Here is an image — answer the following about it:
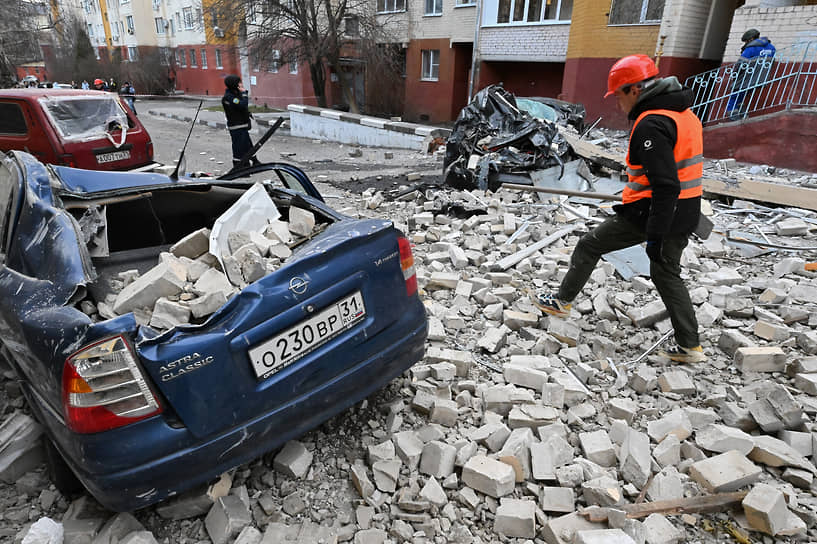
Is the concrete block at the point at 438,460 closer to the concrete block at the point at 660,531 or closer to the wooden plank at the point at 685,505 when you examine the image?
the wooden plank at the point at 685,505

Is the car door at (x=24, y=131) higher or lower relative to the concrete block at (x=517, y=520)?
higher

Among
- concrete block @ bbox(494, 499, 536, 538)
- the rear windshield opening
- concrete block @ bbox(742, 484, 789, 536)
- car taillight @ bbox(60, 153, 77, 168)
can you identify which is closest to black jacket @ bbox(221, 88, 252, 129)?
car taillight @ bbox(60, 153, 77, 168)

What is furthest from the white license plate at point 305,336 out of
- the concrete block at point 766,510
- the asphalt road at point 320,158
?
the asphalt road at point 320,158

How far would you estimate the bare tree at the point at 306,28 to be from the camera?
59.0 ft

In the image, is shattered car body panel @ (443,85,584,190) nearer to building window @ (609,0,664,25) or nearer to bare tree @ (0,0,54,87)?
building window @ (609,0,664,25)

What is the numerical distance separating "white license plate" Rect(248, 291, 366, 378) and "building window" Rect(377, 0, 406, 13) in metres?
22.1

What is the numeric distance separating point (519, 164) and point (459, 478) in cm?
569

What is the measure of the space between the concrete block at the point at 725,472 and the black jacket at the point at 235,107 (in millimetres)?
9035

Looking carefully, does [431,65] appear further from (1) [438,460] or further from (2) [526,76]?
(1) [438,460]

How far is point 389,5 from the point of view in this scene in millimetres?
21641

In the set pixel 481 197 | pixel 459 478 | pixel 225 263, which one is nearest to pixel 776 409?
pixel 459 478

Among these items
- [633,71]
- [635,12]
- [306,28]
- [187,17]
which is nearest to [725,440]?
[633,71]

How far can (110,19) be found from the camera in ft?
149

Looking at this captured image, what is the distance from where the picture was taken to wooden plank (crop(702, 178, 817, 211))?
6.05m
